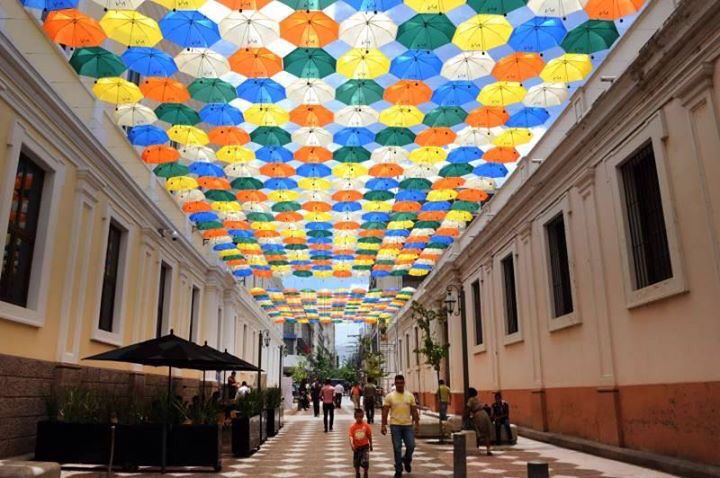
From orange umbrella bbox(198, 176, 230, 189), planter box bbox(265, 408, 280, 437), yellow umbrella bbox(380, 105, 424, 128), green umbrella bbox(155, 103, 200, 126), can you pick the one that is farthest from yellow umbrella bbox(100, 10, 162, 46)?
planter box bbox(265, 408, 280, 437)

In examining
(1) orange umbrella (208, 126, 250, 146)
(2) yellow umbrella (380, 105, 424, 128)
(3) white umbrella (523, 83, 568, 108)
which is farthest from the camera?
(1) orange umbrella (208, 126, 250, 146)

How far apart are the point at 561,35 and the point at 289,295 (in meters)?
29.6

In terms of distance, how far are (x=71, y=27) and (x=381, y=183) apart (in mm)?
9751

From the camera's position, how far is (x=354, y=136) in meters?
15.1

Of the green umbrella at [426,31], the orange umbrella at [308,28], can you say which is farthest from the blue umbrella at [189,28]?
the green umbrella at [426,31]

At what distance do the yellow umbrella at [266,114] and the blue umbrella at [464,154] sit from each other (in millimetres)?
4721

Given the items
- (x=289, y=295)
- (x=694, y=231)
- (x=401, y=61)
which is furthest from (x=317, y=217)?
(x=289, y=295)

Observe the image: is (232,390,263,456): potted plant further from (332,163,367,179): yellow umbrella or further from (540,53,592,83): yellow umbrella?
(540,53,592,83): yellow umbrella

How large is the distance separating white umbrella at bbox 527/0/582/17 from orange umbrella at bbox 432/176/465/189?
7.20m

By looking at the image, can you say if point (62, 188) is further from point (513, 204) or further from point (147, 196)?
point (513, 204)

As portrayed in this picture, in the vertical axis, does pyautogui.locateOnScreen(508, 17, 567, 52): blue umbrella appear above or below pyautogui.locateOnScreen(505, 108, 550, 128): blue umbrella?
above

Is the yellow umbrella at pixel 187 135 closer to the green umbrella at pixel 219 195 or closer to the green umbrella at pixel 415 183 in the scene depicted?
the green umbrella at pixel 219 195

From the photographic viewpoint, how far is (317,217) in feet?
68.5

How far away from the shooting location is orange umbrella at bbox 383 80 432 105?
12.6 m
